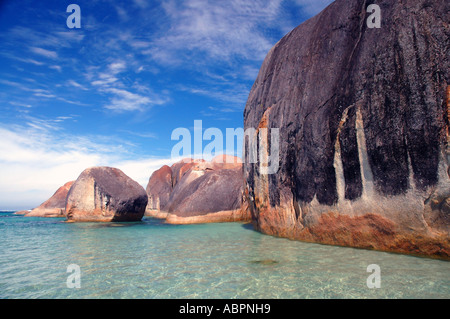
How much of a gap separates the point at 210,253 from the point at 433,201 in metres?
4.40

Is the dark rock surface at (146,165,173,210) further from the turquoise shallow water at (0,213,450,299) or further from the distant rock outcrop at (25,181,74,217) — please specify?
the turquoise shallow water at (0,213,450,299)

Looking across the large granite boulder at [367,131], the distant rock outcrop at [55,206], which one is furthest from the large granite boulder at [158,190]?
the large granite boulder at [367,131]

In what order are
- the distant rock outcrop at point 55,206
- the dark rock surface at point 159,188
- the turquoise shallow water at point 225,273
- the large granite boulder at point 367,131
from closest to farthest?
the turquoise shallow water at point 225,273 < the large granite boulder at point 367,131 < the dark rock surface at point 159,188 < the distant rock outcrop at point 55,206

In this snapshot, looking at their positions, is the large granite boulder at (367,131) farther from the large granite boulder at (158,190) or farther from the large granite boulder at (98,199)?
the large granite boulder at (158,190)

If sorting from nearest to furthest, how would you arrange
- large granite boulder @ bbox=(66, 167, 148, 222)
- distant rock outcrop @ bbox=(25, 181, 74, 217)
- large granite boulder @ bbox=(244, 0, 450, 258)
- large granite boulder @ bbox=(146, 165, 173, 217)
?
large granite boulder @ bbox=(244, 0, 450, 258) → large granite boulder @ bbox=(66, 167, 148, 222) → large granite boulder @ bbox=(146, 165, 173, 217) → distant rock outcrop @ bbox=(25, 181, 74, 217)

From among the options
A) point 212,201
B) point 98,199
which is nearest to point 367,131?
point 212,201

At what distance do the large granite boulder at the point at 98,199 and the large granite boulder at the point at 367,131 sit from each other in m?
13.2

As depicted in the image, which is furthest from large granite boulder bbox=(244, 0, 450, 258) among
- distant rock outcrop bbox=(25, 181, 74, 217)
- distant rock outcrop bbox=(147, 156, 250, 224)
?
distant rock outcrop bbox=(25, 181, 74, 217)

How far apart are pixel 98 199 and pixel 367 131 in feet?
56.7

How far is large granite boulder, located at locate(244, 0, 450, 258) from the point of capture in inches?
200

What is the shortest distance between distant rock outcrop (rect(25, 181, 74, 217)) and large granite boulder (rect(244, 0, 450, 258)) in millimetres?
29675

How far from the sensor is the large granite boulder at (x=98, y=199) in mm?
18688
